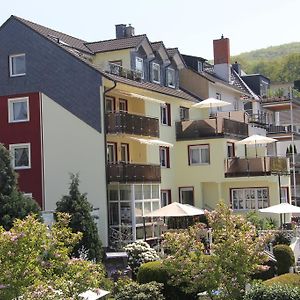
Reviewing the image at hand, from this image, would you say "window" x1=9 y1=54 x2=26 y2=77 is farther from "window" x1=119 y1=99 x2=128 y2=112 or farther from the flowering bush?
the flowering bush

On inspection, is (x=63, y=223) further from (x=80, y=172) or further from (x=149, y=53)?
(x=149, y=53)

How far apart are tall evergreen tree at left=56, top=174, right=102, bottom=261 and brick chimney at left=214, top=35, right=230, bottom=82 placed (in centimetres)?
2774

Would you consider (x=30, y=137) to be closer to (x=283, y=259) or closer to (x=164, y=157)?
(x=164, y=157)

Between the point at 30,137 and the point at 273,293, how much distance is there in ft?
68.9

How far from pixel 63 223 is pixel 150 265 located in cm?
721

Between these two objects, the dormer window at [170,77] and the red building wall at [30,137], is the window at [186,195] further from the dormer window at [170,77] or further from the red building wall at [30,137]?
the red building wall at [30,137]

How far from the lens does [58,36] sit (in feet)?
136

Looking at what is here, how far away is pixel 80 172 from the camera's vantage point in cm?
3734

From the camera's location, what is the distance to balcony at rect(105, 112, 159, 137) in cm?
3681

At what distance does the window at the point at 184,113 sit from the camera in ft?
151

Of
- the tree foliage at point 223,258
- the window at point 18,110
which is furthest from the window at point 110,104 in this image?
the tree foliage at point 223,258

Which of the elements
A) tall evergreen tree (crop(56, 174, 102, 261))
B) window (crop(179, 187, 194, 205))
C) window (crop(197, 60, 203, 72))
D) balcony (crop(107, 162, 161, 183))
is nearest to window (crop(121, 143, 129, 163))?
balcony (crop(107, 162, 161, 183))

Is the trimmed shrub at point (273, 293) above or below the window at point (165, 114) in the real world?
below

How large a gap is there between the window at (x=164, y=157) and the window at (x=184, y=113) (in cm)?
265
